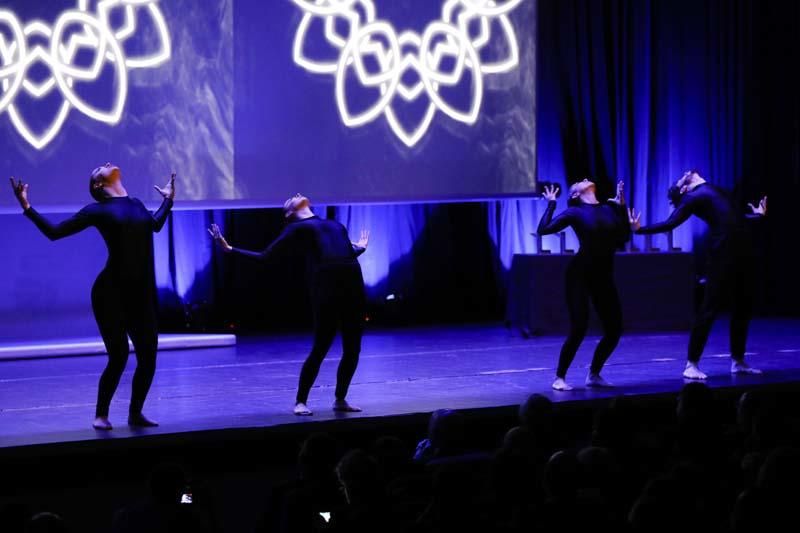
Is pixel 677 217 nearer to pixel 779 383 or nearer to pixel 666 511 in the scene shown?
pixel 779 383

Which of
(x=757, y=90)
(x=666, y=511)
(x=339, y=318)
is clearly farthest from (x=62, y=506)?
(x=757, y=90)

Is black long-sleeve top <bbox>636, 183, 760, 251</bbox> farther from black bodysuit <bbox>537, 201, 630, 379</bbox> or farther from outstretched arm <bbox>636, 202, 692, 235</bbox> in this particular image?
black bodysuit <bbox>537, 201, 630, 379</bbox>

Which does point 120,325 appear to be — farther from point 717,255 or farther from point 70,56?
point 717,255

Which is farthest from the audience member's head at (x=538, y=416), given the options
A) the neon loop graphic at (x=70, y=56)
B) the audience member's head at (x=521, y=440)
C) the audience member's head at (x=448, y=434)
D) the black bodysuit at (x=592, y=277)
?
the neon loop graphic at (x=70, y=56)

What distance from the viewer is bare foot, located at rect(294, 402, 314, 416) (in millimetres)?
7234

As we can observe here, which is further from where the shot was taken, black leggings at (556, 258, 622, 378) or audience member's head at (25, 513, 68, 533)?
black leggings at (556, 258, 622, 378)

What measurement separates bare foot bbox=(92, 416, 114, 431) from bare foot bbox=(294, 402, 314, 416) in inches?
40.3

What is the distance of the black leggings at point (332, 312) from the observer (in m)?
7.32

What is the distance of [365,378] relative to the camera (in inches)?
346

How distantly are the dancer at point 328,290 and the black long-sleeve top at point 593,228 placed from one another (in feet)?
5.03

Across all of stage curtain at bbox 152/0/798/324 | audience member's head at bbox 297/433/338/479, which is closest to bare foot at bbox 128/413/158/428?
audience member's head at bbox 297/433/338/479

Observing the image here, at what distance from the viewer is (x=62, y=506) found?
6.47 metres

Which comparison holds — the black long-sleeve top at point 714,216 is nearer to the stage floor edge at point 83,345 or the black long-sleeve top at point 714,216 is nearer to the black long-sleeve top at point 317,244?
the black long-sleeve top at point 317,244

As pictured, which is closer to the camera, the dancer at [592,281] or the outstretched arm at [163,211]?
the outstretched arm at [163,211]
